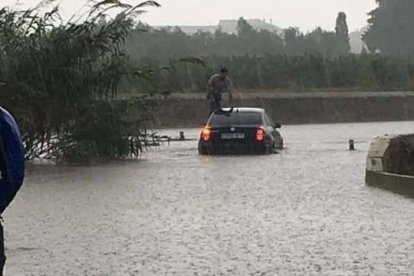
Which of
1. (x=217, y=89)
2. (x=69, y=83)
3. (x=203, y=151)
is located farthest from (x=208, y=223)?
(x=217, y=89)

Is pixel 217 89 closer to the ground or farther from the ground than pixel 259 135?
farther from the ground

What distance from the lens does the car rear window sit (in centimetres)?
2806

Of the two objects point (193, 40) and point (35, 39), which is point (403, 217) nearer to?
point (35, 39)

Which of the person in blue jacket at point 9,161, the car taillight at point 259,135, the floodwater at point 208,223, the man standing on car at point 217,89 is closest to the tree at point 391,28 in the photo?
the man standing on car at point 217,89

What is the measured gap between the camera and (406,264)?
1072cm

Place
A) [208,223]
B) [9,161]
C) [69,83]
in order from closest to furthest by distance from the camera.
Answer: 1. [9,161]
2. [208,223]
3. [69,83]

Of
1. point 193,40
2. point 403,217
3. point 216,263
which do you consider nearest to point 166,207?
point 403,217

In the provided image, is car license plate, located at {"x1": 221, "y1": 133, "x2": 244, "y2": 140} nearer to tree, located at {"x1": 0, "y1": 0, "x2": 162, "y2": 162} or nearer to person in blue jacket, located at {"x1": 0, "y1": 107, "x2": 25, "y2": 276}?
tree, located at {"x1": 0, "y1": 0, "x2": 162, "y2": 162}

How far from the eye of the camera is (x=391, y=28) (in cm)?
11038

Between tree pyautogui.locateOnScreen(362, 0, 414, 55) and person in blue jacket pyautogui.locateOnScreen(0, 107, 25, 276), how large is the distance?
100m

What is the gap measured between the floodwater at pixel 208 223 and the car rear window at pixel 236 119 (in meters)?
5.29

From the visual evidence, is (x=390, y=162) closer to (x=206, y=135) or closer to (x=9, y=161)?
(x=206, y=135)

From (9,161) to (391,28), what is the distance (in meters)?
105

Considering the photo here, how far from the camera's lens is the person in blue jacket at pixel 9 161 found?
24.6ft
